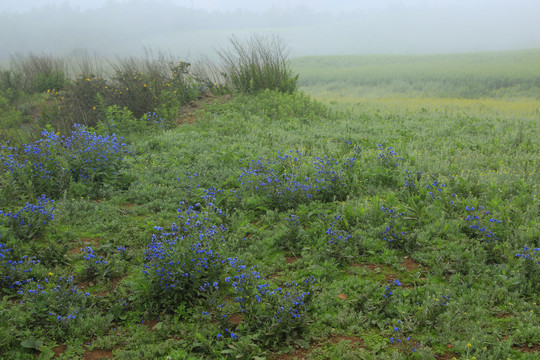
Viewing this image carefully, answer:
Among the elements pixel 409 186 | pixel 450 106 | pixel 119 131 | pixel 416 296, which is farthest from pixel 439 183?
pixel 450 106

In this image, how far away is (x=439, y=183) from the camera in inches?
222

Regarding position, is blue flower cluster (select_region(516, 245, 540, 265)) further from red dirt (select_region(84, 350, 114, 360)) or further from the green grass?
the green grass

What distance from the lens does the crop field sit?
3141mm

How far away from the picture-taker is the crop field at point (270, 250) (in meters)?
3.14

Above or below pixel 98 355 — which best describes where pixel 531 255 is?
above

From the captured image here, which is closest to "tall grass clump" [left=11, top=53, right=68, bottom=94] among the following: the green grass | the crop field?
the crop field

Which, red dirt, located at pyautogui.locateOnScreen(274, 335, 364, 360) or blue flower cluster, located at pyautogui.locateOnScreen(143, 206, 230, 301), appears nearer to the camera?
red dirt, located at pyautogui.locateOnScreen(274, 335, 364, 360)

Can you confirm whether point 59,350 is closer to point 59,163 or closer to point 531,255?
point 59,163

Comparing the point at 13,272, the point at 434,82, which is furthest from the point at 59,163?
the point at 434,82

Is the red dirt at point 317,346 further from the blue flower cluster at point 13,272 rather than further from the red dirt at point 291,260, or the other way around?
the blue flower cluster at point 13,272

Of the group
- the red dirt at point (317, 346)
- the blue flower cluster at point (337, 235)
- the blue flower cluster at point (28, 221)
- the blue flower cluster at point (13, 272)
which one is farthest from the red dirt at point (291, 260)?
the blue flower cluster at point (28, 221)

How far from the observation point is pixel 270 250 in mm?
4422

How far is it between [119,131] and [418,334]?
7793mm

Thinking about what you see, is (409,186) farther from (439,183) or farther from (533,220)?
(533,220)
